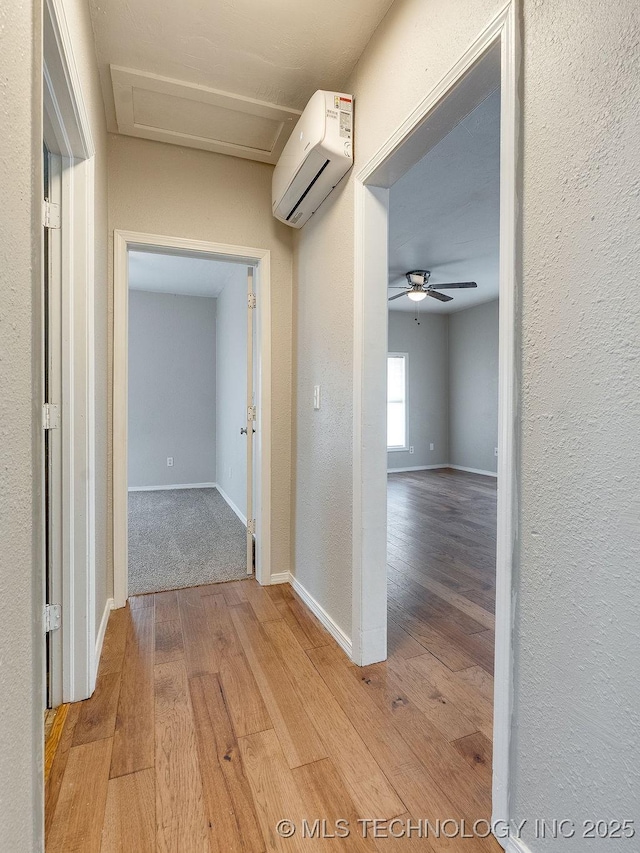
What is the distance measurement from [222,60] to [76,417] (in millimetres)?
1701

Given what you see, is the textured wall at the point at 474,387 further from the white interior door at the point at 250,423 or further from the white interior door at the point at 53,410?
the white interior door at the point at 53,410

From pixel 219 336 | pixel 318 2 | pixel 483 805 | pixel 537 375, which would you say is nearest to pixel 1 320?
pixel 537 375

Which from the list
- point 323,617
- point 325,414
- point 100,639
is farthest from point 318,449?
point 100,639

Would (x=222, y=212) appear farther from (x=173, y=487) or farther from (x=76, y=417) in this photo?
(x=173, y=487)

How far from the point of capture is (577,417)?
901 millimetres

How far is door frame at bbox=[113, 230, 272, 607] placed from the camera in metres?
2.39

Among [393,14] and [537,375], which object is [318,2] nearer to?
[393,14]

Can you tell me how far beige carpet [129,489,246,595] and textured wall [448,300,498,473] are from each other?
4.37m

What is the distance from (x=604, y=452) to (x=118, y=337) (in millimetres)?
2376

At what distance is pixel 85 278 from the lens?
65.8 inches

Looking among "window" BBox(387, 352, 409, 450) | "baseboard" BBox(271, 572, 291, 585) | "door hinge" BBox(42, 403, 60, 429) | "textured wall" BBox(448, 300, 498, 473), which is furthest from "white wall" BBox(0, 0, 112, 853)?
"window" BBox(387, 352, 409, 450)

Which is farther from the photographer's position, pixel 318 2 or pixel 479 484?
pixel 479 484

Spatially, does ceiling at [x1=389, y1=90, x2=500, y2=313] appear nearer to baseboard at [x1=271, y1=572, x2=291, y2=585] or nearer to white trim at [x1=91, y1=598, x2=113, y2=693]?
baseboard at [x1=271, y1=572, x2=291, y2=585]

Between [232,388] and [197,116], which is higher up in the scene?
[197,116]
